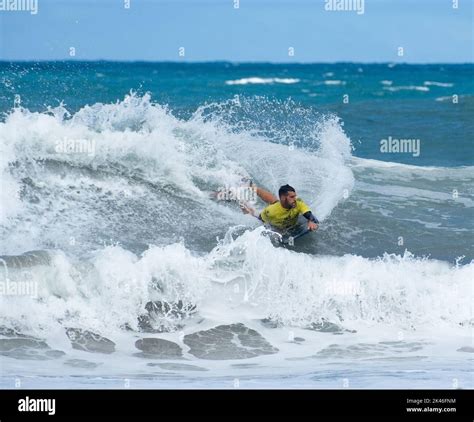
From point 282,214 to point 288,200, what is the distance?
0.96 ft

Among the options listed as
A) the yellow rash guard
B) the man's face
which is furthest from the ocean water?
the man's face

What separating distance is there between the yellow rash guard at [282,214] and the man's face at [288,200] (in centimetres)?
8

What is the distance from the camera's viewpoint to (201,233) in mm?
12477

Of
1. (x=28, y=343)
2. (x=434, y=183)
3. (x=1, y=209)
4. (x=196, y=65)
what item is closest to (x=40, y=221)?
(x=1, y=209)

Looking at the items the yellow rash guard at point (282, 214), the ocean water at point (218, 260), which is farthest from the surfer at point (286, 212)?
the ocean water at point (218, 260)

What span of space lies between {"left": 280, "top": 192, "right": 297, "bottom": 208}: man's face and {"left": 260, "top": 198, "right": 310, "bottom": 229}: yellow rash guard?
0.08m

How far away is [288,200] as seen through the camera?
11.3 metres

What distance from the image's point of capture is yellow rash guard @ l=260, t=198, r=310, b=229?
449 inches

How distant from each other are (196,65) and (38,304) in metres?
50.5

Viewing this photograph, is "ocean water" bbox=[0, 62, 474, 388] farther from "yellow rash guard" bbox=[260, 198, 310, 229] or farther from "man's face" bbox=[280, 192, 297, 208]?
"man's face" bbox=[280, 192, 297, 208]

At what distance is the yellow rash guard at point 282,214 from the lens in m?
11.4

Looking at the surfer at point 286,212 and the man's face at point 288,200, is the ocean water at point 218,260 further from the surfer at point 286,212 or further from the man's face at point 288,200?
the man's face at point 288,200
